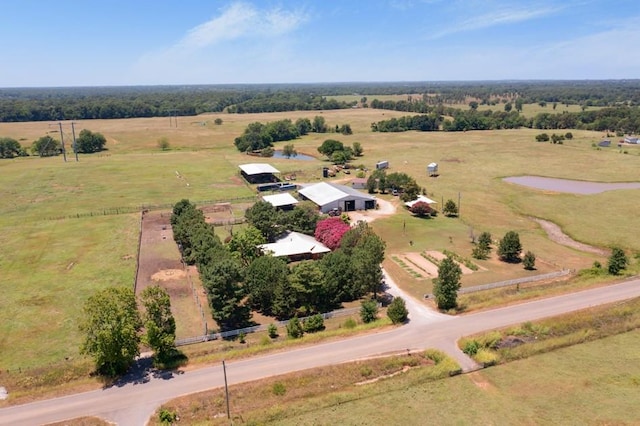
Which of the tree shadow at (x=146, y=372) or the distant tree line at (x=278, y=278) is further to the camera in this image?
the distant tree line at (x=278, y=278)

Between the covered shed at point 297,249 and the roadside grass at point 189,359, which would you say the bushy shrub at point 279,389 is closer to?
the roadside grass at point 189,359

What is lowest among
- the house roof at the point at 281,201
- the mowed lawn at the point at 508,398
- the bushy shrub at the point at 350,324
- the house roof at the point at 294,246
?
the mowed lawn at the point at 508,398

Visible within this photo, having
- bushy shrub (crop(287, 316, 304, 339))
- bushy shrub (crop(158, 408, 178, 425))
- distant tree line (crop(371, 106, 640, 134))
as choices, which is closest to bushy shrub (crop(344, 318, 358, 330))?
bushy shrub (crop(287, 316, 304, 339))

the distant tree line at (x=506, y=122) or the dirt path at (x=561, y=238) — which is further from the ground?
the distant tree line at (x=506, y=122)

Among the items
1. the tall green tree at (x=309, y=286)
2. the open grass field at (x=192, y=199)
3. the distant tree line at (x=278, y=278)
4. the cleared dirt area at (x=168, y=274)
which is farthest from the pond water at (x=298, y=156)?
the tall green tree at (x=309, y=286)

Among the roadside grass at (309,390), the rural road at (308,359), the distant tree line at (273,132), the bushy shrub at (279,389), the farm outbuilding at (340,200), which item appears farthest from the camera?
the distant tree line at (273,132)

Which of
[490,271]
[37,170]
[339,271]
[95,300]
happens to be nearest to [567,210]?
[490,271]

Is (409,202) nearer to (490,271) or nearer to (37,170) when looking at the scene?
(490,271)

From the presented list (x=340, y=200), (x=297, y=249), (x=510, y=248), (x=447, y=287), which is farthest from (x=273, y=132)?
(x=447, y=287)
